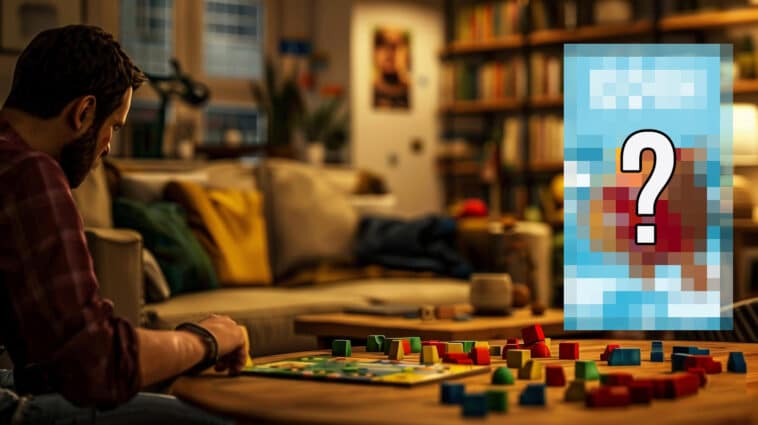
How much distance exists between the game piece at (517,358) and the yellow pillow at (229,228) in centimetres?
244

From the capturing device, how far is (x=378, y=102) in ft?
23.9

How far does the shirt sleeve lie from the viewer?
1.30 m

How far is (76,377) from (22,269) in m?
0.15

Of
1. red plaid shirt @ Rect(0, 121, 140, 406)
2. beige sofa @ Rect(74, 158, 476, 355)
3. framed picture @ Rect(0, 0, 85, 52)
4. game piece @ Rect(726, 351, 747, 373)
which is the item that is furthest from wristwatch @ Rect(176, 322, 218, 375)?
framed picture @ Rect(0, 0, 85, 52)

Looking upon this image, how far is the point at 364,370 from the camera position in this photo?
148cm

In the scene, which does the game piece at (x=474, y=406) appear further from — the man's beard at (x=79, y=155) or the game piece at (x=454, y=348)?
the man's beard at (x=79, y=155)

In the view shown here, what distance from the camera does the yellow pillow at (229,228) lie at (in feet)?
12.8

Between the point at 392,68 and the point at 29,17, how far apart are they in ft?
10.1

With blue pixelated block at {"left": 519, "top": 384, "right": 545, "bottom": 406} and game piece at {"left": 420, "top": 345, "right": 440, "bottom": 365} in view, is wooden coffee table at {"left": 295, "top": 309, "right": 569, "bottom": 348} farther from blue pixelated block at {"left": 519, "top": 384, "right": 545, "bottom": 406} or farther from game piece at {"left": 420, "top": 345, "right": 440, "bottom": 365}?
blue pixelated block at {"left": 519, "top": 384, "right": 545, "bottom": 406}

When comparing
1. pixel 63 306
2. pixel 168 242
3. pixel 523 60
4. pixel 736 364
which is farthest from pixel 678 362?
pixel 523 60

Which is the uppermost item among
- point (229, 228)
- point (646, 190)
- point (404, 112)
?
point (404, 112)

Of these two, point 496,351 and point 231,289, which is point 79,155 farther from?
point 231,289

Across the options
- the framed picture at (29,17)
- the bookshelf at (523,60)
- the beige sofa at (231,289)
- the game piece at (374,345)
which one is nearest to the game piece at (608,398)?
the game piece at (374,345)

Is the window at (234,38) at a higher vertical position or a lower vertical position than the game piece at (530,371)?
higher
